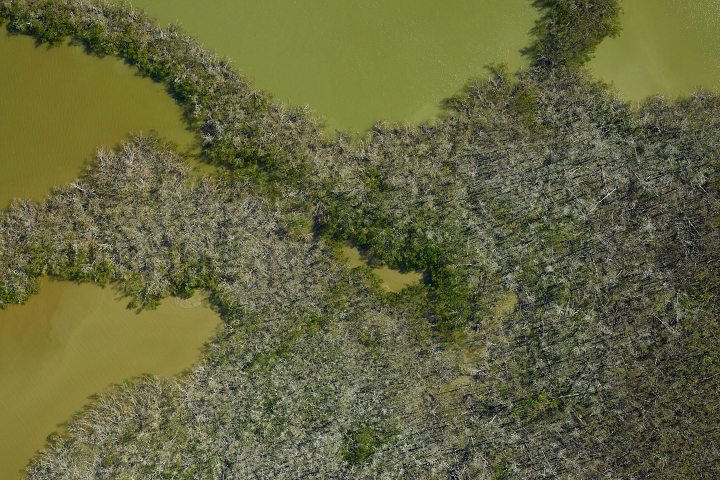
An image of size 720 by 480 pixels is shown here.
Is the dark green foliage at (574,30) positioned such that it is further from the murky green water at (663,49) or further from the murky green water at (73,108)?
the murky green water at (73,108)

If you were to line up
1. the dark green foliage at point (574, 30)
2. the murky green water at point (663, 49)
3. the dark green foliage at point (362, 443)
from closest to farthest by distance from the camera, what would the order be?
1. the dark green foliage at point (362, 443)
2. the dark green foliage at point (574, 30)
3. the murky green water at point (663, 49)

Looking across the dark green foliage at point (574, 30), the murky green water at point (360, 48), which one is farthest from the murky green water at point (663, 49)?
the murky green water at point (360, 48)

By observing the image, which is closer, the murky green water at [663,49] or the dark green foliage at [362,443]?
the dark green foliage at [362,443]

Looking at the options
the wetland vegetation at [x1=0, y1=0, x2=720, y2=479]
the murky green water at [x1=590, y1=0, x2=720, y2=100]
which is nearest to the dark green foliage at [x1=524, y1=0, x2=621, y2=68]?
the wetland vegetation at [x1=0, y1=0, x2=720, y2=479]

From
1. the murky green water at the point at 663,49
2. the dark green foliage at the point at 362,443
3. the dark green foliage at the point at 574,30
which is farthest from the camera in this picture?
the murky green water at the point at 663,49

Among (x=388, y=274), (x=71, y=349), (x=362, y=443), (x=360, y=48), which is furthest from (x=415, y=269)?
(x=71, y=349)

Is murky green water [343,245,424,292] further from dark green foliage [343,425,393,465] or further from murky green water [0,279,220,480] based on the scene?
murky green water [0,279,220,480]

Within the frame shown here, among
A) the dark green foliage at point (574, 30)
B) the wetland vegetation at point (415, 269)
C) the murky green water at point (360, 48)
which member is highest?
the murky green water at point (360, 48)
